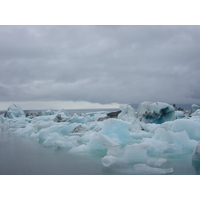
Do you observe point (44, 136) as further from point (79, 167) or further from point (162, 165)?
point (162, 165)

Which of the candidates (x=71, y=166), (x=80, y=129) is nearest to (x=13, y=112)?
(x=80, y=129)

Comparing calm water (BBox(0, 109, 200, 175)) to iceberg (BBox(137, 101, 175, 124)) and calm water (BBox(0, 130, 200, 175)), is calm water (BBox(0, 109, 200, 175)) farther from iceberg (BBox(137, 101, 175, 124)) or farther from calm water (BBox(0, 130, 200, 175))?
iceberg (BBox(137, 101, 175, 124))

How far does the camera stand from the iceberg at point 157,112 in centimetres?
984

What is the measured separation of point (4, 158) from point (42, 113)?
58.9 ft

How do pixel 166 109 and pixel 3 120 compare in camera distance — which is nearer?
pixel 166 109

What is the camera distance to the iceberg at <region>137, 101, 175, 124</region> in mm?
9836

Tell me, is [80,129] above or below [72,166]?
above

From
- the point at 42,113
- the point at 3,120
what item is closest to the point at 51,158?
the point at 3,120

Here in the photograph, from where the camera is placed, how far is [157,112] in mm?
9875

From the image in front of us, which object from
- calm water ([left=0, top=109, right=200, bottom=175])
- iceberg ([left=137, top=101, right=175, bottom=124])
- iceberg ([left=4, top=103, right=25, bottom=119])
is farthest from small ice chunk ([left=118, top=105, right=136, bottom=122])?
iceberg ([left=4, top=103, right=25, bottom=119])

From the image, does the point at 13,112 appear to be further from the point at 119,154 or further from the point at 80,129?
the point at 119,154

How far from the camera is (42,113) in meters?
21.9

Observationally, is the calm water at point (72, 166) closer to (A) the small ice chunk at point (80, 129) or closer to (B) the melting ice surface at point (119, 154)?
(B) the melting ice surface at point (119, 154)

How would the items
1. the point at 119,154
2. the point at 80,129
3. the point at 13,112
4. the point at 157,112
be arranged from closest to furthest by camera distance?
1. the point at 119,154
2. the point at 80,129
3. the point at 157,112
4. the point at 13,112
